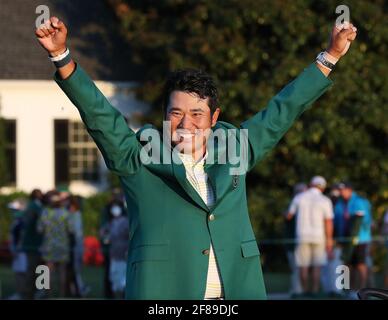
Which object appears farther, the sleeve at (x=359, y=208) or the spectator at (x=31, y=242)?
the sleeve at (x=359, y=208)

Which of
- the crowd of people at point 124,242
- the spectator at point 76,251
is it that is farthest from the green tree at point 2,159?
the crowd of people at point 124,242

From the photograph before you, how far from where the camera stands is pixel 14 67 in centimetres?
2969

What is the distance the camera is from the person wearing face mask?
1717cm

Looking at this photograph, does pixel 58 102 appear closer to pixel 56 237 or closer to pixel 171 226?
pixel 56 237

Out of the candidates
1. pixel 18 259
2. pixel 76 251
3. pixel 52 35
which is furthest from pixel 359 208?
pixel 52 35

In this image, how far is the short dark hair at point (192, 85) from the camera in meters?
4.75

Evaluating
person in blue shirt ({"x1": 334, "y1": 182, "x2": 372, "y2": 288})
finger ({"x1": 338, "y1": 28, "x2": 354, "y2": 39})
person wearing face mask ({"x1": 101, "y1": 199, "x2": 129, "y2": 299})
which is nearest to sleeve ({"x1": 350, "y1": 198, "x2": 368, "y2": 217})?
person in blue shirt ({"x1": 334, "y1": 182, "x2": 372, "y2": 288})

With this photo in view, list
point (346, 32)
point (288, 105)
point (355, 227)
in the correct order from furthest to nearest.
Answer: point (355, 227)
point (288, 105)
point (346, 32)

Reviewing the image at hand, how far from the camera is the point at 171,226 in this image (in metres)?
4.59

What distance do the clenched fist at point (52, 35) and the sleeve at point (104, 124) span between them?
0.12 m

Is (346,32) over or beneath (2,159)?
beneath

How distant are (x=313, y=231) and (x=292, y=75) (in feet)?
22.6

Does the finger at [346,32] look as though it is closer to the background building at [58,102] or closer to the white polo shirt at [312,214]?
the white polo shirt at [312,214]
